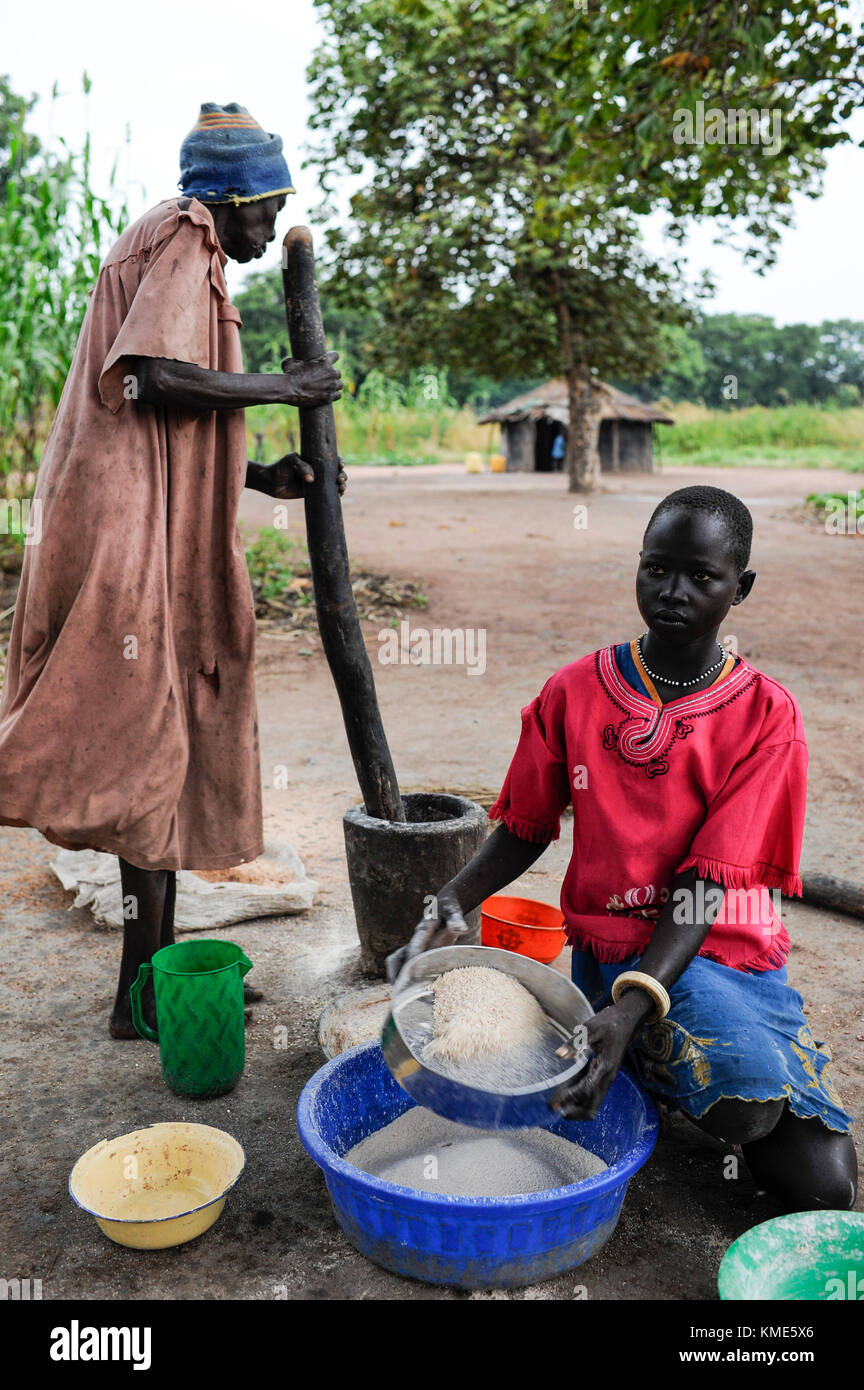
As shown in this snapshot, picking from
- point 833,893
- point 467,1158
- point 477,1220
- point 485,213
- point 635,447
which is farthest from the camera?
point 635,447

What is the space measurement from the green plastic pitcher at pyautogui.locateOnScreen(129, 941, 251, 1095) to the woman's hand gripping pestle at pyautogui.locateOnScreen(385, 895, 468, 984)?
521 mm

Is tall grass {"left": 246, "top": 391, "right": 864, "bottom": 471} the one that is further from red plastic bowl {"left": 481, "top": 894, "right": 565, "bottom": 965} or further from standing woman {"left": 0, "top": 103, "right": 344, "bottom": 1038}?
standing woman {"left": 0, "top": 103, "right": 344, "bottom": 1038}

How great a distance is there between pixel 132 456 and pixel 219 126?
0.74 meters

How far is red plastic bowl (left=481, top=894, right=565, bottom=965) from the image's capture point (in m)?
2.79

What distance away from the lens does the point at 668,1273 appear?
1.78 meters

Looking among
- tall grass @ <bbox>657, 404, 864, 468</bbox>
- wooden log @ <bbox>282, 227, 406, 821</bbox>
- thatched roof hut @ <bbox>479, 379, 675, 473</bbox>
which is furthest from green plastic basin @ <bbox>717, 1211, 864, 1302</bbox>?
tall grass @ <bbox>657, 404, 864, 468</bbox>

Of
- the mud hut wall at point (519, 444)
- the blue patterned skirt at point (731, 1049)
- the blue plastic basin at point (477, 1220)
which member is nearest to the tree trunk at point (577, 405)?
the mud hut wall at point (519, 444)

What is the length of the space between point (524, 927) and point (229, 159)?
6.28ft

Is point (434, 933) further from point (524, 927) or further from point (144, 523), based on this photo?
point (144, 523)

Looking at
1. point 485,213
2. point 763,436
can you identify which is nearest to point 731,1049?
point 485,213

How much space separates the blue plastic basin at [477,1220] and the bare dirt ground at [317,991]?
5 cm

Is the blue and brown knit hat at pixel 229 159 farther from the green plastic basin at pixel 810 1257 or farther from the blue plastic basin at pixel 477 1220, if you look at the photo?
the green plastic basin at pixel 810 1257

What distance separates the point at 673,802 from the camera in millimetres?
1993

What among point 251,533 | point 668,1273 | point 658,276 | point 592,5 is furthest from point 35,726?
point 658,276
